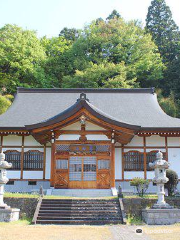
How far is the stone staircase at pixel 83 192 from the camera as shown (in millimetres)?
16031

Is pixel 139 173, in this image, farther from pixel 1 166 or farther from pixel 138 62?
pixel 138 62

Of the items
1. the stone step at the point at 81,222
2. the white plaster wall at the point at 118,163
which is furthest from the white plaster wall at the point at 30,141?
the stone step at the point at 81,222

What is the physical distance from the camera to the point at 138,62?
38844 mm

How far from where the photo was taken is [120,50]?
131 ft

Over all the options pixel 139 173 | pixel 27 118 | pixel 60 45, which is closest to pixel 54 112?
pixel 27 118

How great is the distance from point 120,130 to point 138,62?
24.5m

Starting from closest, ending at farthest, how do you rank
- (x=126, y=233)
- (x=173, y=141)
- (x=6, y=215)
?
(x=126, y=233) < (x=6, y=215) < (x=173, y=141)

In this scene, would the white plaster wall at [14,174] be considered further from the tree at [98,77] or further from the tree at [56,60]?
the tree at [56,60]

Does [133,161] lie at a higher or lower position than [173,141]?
lower

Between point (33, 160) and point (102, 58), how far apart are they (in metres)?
24.6

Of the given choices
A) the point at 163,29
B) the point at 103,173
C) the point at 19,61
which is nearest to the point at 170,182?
the point at 103,173

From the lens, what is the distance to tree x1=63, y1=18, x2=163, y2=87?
3944cm

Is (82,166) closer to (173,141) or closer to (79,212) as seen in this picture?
(79,212)

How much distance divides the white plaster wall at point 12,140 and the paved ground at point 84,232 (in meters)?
7.60
